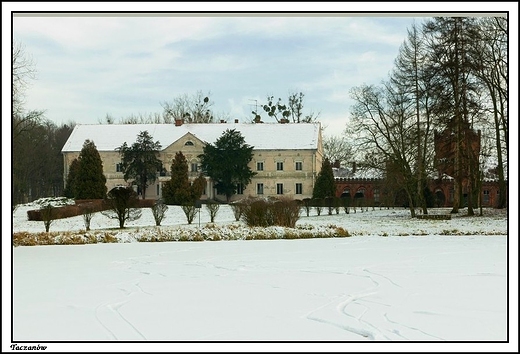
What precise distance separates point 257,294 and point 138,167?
123 feet

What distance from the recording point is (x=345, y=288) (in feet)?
28.2

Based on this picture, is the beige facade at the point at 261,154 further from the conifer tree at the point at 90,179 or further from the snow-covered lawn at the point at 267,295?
the snow-covered lawn at the point at 267,295

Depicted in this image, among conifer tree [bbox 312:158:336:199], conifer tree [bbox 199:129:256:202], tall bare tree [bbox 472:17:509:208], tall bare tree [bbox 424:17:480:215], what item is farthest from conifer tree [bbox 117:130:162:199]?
tall bare tree [bbox 472:17:509:208]

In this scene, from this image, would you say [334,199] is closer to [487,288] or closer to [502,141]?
[502,141]

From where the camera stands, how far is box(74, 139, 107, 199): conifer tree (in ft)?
112

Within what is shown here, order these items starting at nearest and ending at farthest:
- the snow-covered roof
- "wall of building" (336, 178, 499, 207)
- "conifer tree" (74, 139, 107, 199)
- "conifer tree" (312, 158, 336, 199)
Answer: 1. "conifer tree" (74, 139, 107, 199)
2. "wall of building" (336, 178, 499, 207)
3. "conifer tree" (312, 158, 336, 199)
4. the snow-covered roof

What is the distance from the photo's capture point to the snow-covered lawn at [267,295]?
607cm

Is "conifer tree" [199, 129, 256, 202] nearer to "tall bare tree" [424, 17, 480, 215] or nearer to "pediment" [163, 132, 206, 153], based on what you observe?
"pediment" [163, 132, 206, 153]

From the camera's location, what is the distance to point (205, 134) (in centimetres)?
4809

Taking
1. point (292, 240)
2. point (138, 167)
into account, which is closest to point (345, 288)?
point (292, 240)

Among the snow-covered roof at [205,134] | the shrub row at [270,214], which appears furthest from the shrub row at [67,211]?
the snow-covered roof at [205,134]

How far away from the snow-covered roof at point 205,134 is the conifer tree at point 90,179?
1216cm

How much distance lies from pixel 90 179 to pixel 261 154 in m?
16.8

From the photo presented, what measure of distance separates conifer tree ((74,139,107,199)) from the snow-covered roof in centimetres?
1216
